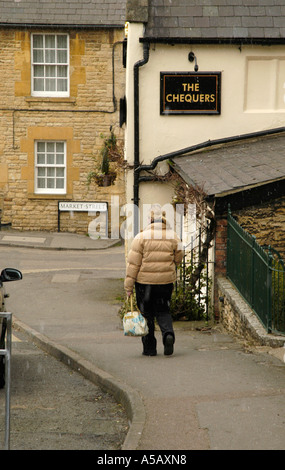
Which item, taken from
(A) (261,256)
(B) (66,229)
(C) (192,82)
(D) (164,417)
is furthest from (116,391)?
(B) (66,229)

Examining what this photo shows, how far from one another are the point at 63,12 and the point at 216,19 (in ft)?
34.9

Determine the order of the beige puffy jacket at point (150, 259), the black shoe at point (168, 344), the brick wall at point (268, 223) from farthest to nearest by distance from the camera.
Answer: the brick wall at point (268, 223)
the black shoe at point (168, 344)
the beige puffy jacket at point (150, 259)

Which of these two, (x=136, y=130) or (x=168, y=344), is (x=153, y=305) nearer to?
(x=168, y=344)

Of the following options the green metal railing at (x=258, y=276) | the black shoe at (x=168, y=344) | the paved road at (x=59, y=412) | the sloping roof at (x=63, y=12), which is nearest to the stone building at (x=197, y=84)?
the green metal railing at (x=258, y=276)

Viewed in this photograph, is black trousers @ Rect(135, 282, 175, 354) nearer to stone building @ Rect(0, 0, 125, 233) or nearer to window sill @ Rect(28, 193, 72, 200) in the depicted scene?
stone building @ Rect(0, 0, 125, 233)

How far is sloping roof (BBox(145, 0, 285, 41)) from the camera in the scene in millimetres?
14633

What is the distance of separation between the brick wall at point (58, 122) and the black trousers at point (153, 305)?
15289 millimetres

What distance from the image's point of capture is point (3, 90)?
24.8 meters

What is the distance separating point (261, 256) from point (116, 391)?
3015mm

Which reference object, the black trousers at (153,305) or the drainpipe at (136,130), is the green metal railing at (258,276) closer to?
the black trousers at (153,305)

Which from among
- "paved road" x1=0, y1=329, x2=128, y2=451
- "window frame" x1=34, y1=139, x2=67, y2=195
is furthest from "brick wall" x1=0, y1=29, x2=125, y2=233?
"paved road" x1=0, y1=329, x2=128, y2=451

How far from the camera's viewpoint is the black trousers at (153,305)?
9.13 meters

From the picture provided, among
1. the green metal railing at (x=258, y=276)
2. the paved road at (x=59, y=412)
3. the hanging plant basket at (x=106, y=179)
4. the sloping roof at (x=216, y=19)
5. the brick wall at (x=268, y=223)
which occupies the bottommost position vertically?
the paved road at (x=59, y=412)

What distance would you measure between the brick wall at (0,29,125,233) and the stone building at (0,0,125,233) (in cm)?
3
